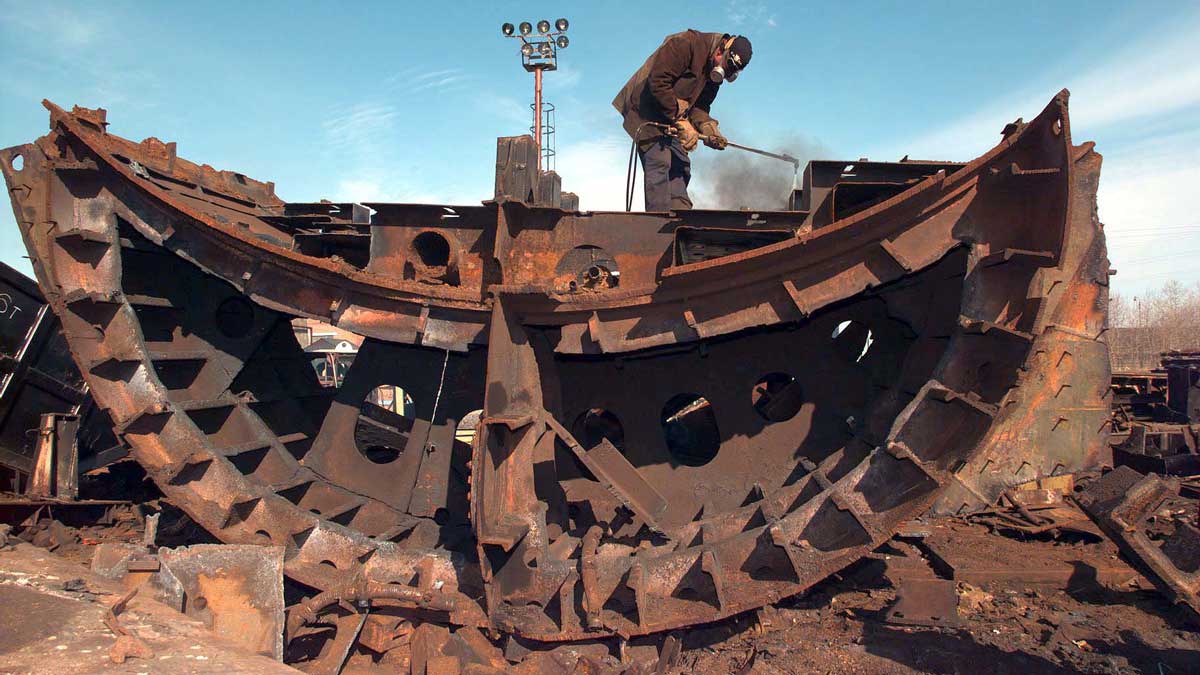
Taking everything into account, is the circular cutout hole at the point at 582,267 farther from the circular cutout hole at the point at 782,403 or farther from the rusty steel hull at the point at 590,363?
the circular cutout hole at the point at 782,403

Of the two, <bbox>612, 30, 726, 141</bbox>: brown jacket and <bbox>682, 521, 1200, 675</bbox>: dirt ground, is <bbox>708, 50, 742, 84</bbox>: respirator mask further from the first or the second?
<bbox>682, 521, 1200, 675</bbox>: dirt ground

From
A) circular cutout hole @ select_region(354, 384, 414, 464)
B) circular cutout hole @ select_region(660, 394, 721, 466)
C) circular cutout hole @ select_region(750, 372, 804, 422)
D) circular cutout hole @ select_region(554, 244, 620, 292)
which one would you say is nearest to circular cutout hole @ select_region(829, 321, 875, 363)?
circular cutout hole @ select_region(750, 372, 804, 422)

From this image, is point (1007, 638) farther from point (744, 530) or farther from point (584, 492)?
point (584, 492)

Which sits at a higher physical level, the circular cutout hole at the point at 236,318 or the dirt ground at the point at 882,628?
the circular cutout hole at the point at 236,318

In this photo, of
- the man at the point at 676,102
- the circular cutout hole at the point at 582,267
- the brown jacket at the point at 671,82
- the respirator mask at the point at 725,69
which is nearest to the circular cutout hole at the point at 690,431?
the circular cutout hole at the point at 582,267

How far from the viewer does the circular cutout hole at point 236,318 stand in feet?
20.3

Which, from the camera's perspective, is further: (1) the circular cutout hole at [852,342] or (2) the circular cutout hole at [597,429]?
(2) the circular cutout hole at [597,429]

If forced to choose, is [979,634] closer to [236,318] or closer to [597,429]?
[597,429]

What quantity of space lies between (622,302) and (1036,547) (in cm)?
391

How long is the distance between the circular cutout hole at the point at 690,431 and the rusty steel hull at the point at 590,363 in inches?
2.0

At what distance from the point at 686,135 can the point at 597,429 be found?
241 cm

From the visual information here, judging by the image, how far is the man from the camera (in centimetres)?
578

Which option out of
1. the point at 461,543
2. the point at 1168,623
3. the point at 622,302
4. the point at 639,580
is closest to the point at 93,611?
the point at 461,543

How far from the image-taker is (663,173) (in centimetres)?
584
